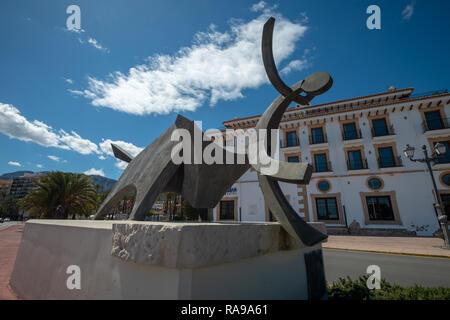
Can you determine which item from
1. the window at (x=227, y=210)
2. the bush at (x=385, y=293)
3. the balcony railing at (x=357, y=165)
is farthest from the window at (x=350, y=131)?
the bush at (x=385, y=293)

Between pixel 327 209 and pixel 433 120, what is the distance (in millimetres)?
11737

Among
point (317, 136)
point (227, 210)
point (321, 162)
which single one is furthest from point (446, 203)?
point (227, 210)

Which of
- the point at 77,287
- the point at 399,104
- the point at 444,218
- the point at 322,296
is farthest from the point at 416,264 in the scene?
the point at 399,104

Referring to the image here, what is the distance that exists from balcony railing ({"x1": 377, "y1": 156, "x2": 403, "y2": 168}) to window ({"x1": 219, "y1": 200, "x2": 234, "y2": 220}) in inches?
559

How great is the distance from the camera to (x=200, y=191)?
19.8 ft

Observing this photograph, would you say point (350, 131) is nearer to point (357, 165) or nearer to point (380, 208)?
point (357, 165)

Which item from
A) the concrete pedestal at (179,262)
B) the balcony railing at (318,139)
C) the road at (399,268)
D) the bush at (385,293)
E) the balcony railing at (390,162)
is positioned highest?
the balcony railing at (318,139)

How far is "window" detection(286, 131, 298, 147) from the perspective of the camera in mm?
22400

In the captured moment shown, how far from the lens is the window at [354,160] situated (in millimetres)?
19703

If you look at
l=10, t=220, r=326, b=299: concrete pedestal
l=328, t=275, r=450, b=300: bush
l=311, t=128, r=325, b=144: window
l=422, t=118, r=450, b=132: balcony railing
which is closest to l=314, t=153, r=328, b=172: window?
l=311, t=128, r=325, b=144: window

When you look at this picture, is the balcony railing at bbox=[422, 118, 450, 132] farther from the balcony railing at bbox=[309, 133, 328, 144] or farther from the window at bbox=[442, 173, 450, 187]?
the balcony railing at bbox=[309, 133, 328, 144]

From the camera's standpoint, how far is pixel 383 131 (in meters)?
19.8

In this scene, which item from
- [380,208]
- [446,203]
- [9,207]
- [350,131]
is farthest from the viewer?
[9,207]

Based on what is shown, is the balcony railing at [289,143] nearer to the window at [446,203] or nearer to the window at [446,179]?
the window at [446,179]
